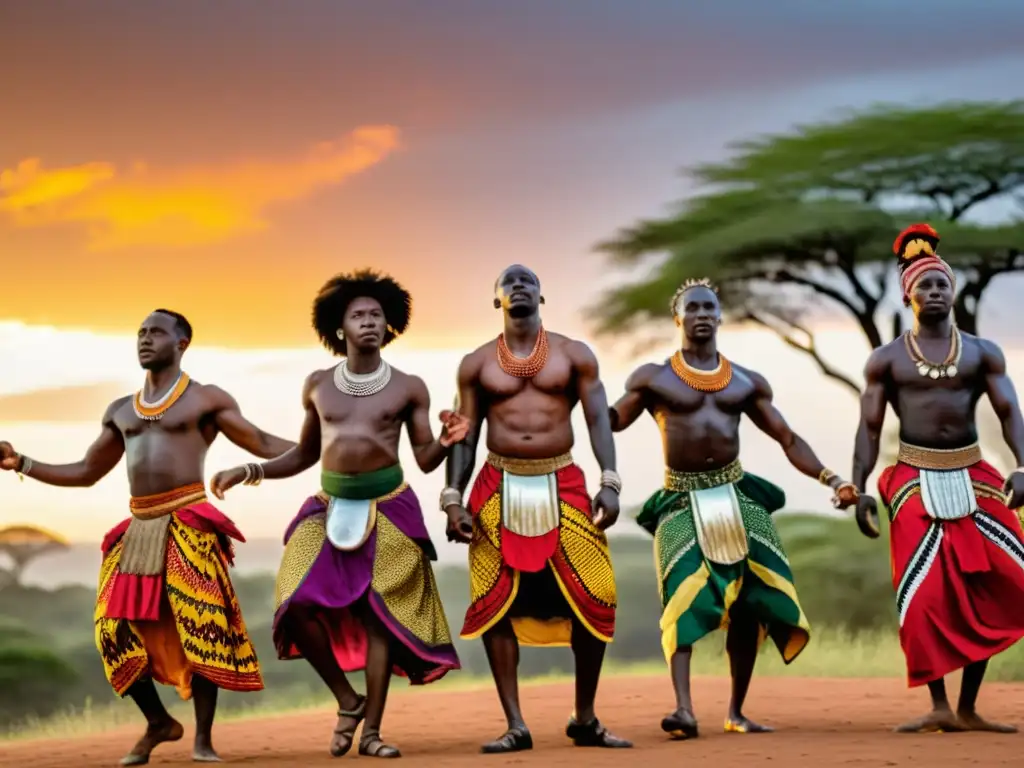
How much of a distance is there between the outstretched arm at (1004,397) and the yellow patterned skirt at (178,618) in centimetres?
398

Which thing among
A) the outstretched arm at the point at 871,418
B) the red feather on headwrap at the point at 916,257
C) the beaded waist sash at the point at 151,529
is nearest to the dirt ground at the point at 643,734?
the beaded waist sash at the point at 151,529

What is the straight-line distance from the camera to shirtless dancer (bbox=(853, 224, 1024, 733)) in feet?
30.1

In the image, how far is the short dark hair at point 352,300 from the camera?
937cm

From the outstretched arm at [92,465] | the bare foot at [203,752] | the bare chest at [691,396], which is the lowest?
the bare foot at [203,752]

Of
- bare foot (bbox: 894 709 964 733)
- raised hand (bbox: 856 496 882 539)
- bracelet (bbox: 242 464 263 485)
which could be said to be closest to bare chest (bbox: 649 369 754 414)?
raised hand (bbox: 856 496 882 539)

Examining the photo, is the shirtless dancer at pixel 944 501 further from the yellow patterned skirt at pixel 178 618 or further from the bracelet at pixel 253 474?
the yellow patterned skirt at pixel 178 618

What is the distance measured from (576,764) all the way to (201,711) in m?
2.01

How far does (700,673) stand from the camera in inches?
622

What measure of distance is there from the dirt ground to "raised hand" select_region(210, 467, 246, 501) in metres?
1.33

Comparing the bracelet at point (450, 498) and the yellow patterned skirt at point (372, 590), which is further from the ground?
the bracelet at point (450, 498)

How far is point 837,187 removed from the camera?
886 inches

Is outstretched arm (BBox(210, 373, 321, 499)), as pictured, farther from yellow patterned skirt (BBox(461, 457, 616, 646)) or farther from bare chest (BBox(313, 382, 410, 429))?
yellow patterned skirt (BBox(461, 457, 616, 646))

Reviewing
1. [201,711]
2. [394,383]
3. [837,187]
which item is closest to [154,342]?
[394,383]

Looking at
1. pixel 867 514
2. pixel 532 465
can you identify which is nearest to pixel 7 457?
pixel 532 465
